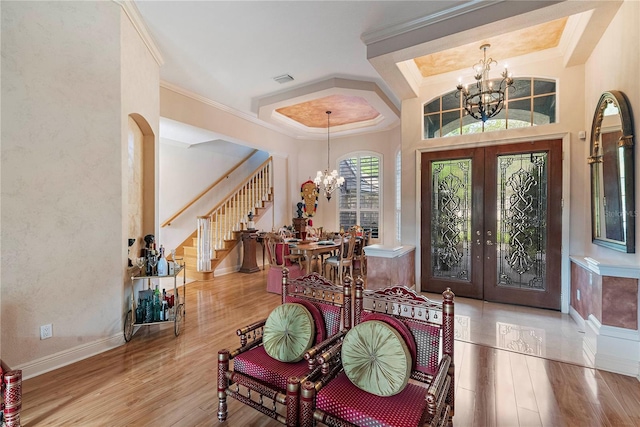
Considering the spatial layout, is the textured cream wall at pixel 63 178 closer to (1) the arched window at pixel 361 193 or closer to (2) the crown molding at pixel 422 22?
(2) the crown molding at pixel 422 22

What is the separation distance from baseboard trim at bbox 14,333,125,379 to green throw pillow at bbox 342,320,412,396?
272 centimetres

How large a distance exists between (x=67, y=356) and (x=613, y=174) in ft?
19.0

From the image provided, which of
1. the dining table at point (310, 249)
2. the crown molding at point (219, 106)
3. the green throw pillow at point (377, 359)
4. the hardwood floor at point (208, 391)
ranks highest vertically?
the crown molding at point (219, 106)

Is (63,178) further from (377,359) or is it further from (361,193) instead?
(361,193)

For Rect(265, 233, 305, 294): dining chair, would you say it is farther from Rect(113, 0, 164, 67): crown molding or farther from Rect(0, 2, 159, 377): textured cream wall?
Rect(113, 0, 164, 67): crown molding

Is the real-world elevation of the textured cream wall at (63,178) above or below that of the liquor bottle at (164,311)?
above

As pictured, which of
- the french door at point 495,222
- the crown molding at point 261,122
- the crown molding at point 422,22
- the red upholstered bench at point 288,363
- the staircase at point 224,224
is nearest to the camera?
the red upholstered bench at point 288,363

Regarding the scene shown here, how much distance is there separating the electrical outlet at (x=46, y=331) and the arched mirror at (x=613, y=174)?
18.0 feet

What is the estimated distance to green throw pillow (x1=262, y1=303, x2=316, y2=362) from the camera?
2.04 metres

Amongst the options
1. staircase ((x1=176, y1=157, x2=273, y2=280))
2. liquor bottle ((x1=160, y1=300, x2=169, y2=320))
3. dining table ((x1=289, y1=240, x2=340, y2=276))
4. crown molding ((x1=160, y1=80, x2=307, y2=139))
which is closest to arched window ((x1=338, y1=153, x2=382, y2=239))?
crown molding ((x1=160, y1=80, x2=307, y2=139))

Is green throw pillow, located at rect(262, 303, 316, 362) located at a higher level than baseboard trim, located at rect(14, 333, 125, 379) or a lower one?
higher

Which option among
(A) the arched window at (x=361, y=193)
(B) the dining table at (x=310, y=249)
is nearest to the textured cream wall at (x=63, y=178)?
(B) the dining table at (x=310, y=249)

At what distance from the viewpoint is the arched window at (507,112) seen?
13.8 feet

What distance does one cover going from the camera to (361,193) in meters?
8.20
